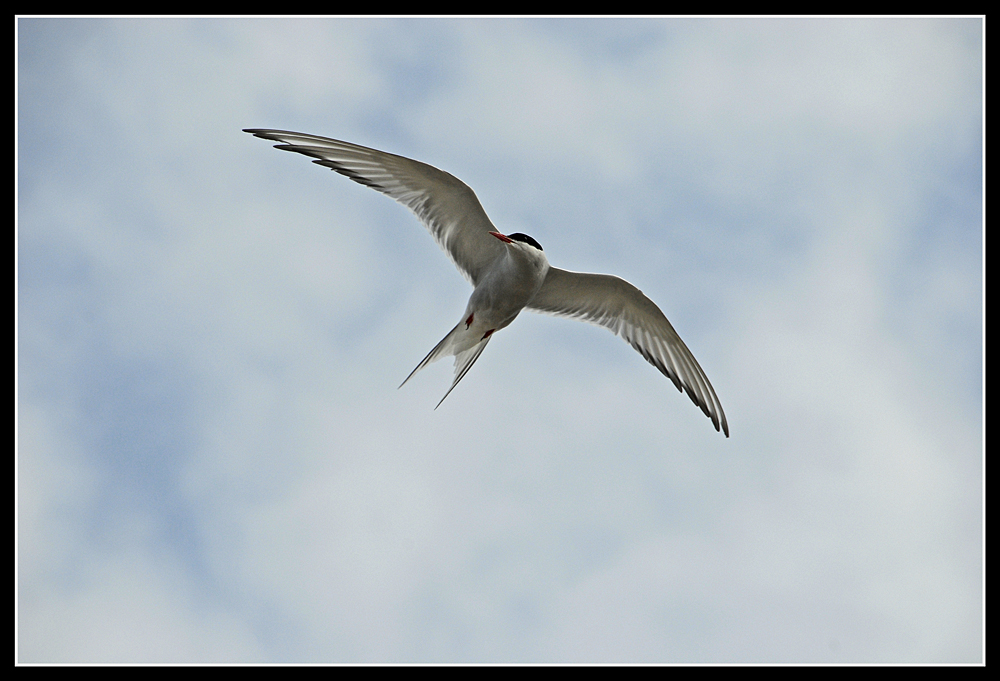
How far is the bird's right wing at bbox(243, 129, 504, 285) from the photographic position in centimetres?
635

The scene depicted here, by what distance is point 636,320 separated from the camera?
7883 mm

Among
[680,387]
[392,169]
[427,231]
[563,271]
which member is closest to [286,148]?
[392,169]

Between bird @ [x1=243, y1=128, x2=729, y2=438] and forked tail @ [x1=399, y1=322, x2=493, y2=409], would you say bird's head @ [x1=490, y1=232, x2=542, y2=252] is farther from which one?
forked tail @ [x1=399, y1=322, x2=493, y2=409]

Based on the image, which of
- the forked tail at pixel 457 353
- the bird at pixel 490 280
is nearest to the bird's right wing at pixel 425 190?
the bird at pixel 490 280

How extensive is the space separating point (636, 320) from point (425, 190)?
2.53 metres

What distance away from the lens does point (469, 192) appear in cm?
675

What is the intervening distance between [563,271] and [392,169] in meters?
1.82

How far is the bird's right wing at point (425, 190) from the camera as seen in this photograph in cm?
635

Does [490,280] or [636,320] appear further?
[636,320]

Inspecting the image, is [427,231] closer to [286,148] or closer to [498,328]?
[498,328]

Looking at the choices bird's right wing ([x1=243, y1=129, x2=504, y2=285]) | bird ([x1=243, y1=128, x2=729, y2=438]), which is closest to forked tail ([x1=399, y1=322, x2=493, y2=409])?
bird ([x1=243, y1=128, x2=729, y2=438])

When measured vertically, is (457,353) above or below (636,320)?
below

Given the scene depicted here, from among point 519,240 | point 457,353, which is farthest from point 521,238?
point 457,353

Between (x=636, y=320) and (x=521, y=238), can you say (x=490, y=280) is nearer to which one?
(x=521, y=238)
